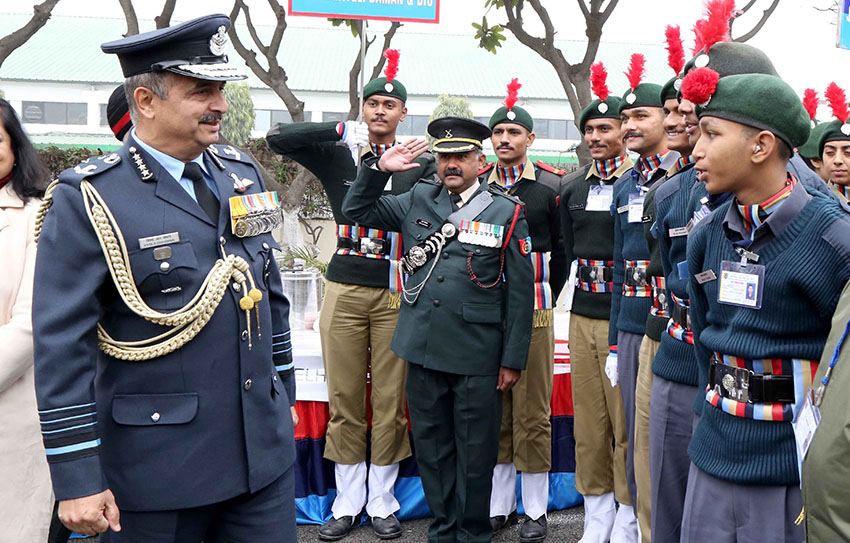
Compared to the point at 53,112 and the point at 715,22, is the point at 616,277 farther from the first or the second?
the point at 53,112

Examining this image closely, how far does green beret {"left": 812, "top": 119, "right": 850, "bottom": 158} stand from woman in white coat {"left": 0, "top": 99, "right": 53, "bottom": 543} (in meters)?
4.85

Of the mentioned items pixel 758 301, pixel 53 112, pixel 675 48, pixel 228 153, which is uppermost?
pixel 53 112

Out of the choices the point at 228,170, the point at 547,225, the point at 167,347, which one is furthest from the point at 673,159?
the point at 167,347

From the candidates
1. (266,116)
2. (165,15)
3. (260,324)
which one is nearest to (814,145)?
(260,324)

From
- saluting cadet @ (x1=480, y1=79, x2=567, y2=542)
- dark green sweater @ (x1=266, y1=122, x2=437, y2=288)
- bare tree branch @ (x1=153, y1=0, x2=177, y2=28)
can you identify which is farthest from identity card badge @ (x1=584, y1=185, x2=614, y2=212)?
bare tree branch @ (x1=153, y1=0, x2=177, y2=28)

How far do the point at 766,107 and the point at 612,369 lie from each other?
1981 millimetres

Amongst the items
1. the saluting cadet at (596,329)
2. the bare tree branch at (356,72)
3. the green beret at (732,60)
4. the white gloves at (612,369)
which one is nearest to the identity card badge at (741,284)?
the green beret at (732,60)

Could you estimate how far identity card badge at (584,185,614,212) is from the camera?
4.64m

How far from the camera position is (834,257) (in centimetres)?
234

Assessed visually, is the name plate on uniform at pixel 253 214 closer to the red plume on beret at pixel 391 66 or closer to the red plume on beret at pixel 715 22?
the red plume on beret at pixel 715 22

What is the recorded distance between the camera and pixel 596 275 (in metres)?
4.65

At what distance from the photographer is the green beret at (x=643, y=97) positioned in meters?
4.38

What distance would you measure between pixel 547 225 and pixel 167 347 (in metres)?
3.23

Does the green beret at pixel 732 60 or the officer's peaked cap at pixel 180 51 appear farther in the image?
the green beret at pixel 732 60
